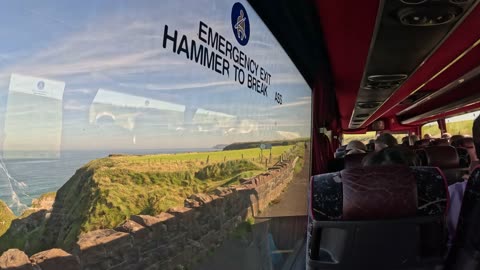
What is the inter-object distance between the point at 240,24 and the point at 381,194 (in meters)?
1.07

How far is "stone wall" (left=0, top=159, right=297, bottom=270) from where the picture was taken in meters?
0.76

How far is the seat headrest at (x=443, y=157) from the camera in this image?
12.1 feet

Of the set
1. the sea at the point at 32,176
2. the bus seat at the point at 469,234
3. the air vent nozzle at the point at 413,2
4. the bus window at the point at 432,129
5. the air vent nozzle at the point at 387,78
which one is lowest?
the bus seat at the point at 469,234

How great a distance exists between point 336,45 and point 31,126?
4.54 m

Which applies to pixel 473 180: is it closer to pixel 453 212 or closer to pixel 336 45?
pixel 453 212

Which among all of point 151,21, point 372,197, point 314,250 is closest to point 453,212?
point 372,197

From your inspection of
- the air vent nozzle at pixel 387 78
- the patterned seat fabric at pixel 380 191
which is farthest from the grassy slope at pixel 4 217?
the air vent nozzle at pixel 387 78

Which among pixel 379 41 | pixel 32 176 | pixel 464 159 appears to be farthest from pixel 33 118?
pixel 464 159

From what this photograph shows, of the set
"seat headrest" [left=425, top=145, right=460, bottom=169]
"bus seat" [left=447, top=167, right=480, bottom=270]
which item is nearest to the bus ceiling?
"seat headrest" [left=425, top=145, right=460, bottom=169]

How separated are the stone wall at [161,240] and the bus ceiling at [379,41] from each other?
116 centimetres

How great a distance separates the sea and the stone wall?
90 millimetres

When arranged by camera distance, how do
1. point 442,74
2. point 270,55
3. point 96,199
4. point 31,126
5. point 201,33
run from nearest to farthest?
point 31,126
point 96,199
point 201,33
point 270,55
point 442,74

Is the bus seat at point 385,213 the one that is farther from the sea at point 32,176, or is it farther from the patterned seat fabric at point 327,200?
the sea at point 32,176

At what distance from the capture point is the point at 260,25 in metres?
2.41
